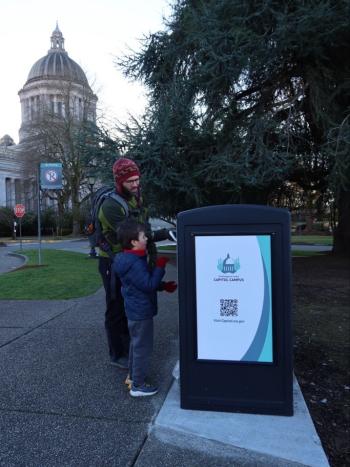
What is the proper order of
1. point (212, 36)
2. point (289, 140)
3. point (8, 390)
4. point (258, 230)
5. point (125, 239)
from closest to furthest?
1. point (258, 230)
2. point (125, 239)
3. point (8, 390)
4. point (212, 36)
5. point (289, 140)

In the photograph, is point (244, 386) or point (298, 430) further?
point (244, 386)

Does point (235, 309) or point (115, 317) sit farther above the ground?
point (235, 309)

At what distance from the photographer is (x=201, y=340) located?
3168 mm

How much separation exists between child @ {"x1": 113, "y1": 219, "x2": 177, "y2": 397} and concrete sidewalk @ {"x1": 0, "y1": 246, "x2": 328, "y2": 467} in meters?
0.24

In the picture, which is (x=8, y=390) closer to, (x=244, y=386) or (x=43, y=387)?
(x=43, y=387)

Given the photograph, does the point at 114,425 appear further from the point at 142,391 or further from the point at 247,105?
the point at 247,105

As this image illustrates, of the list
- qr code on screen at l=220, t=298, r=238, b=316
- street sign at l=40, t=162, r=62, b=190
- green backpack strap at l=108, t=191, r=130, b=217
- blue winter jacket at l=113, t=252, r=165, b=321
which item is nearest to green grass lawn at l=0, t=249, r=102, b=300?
street sign at l=40, t=162, r=62, b=190

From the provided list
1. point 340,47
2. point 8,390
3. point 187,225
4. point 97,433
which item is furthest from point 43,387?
point 340,47

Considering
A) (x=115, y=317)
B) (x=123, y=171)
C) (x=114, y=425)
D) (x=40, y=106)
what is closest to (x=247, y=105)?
(x=123, y=171)

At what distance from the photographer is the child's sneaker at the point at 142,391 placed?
11.1 ft

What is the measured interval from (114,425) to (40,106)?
46.0 meters

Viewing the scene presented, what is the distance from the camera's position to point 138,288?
3219 mm

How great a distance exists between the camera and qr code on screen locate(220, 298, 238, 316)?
3113 millimetres

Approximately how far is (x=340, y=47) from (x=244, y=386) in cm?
946
